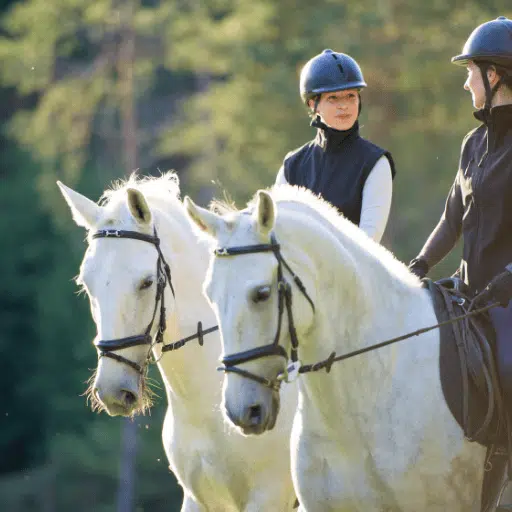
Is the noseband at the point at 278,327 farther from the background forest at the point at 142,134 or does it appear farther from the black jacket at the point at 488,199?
the background forest at the point at 142,134

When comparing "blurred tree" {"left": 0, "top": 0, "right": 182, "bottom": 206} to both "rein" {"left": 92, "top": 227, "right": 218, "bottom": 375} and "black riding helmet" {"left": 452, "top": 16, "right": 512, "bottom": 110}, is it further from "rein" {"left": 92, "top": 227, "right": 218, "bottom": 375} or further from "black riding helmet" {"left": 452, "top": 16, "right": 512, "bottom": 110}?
"black riding helmet" {"left": 452, "top": 16, "right": 512, "bottom": 110}

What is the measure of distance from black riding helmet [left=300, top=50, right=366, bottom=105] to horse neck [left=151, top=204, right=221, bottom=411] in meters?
1.11

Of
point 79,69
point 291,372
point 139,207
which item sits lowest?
point 291,372

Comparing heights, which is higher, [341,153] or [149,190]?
[341,153]

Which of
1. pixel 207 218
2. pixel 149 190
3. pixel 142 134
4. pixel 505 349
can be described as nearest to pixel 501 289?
pixel 505 349

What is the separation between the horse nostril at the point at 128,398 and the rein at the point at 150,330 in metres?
0.12

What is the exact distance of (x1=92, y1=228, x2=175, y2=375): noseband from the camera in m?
6.03

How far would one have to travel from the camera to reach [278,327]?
497cm

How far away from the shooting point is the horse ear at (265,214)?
16.3 feet

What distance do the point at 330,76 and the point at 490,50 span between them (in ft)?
4.31

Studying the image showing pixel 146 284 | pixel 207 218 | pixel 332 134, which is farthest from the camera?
pixel 332 134

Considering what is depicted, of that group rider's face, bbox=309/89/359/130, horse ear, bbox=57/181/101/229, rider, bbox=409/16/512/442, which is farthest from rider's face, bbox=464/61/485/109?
horse ear, bbox=57/181/101/229

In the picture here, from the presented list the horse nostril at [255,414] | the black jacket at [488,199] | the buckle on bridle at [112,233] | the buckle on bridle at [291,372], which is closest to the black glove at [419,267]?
the black jacket at [488,199]

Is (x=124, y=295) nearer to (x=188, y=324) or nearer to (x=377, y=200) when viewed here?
(x=188, y=324)
